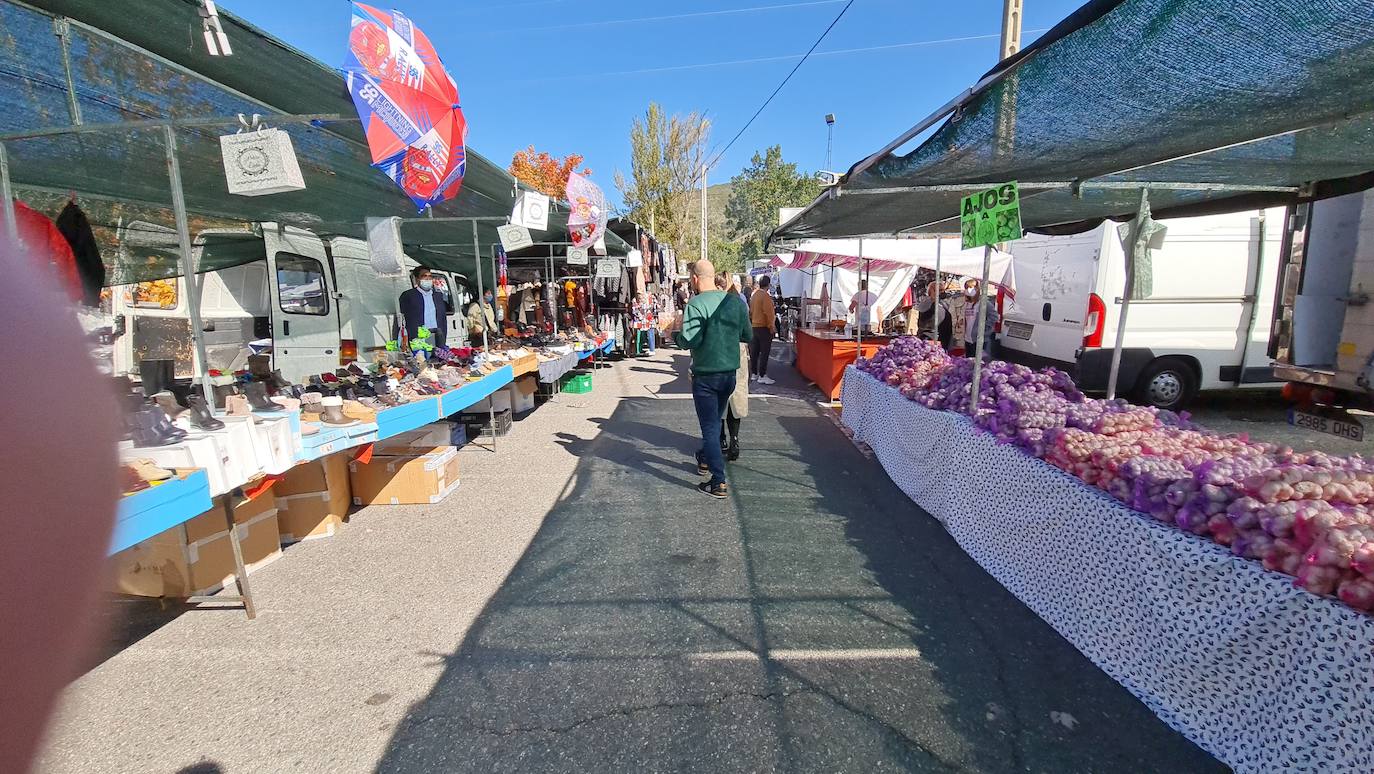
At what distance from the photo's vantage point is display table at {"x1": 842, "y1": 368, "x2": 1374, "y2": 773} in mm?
1802

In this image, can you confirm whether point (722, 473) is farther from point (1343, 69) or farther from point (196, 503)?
point (1343, 69)

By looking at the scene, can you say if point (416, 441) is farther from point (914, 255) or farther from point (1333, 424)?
point (914, 255)

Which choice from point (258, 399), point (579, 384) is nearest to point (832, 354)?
point (579, 384)

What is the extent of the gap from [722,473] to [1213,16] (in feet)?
12.8

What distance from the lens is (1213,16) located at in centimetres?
207

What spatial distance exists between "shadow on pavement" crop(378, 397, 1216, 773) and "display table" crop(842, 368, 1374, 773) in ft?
0.54

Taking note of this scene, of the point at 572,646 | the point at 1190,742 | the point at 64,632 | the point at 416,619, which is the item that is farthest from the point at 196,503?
the point at 1190,742

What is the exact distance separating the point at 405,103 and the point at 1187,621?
4.74m

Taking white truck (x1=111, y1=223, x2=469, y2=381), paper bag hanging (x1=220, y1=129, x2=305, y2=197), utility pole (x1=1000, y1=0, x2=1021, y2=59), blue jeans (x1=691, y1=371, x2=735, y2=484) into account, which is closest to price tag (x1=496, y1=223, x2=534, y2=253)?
white truck (x1=111, y1=223, x2=469, y2=381)

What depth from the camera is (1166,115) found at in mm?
3029

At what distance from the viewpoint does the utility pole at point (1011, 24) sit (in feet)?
22.9

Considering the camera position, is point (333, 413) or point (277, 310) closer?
point (333, 413)

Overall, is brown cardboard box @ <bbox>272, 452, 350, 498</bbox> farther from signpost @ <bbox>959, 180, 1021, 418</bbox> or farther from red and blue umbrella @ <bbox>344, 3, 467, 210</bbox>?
signpost @ <bbox>959, 180, 1021, 418</bbox>

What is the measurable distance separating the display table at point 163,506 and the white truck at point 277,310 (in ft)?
15.4
